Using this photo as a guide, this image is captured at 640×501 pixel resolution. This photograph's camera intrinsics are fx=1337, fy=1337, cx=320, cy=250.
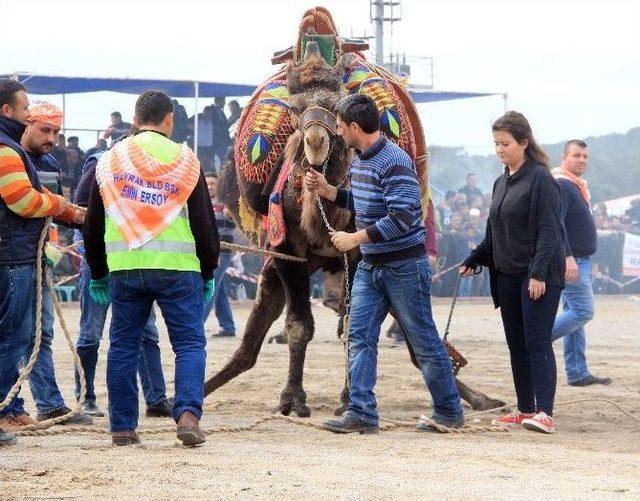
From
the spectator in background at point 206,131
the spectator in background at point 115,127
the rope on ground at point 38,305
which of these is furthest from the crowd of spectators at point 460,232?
the rope on ground at point 38,305

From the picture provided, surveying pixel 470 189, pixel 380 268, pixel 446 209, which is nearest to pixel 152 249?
pixel 380 268

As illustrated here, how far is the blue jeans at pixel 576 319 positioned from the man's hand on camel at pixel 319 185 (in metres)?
2.94

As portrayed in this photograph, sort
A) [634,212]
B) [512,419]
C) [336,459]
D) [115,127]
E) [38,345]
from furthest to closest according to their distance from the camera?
[634,212], [115,127], [512,419], [38,345], [336,459]

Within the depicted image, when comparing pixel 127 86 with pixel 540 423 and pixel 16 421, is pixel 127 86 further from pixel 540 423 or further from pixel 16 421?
pixel 540 423

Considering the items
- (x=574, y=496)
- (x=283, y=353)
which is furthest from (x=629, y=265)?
(x=574, y=496)

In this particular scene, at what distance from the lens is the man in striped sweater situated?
25.0 ft

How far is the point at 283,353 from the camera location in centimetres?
1324

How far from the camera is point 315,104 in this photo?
860 centimetres

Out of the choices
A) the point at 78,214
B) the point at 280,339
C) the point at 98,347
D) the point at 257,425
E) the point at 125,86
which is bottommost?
the point at 280,339

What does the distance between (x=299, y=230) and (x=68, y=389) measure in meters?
2.47

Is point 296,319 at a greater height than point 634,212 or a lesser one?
lesser

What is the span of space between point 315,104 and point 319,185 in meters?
0.83

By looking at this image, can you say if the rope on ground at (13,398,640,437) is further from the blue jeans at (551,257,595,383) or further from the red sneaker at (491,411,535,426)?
the blue jeans at (551,257,595,383)

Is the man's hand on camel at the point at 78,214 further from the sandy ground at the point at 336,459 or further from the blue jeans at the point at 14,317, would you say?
the sandy ground at the point at 336,459
